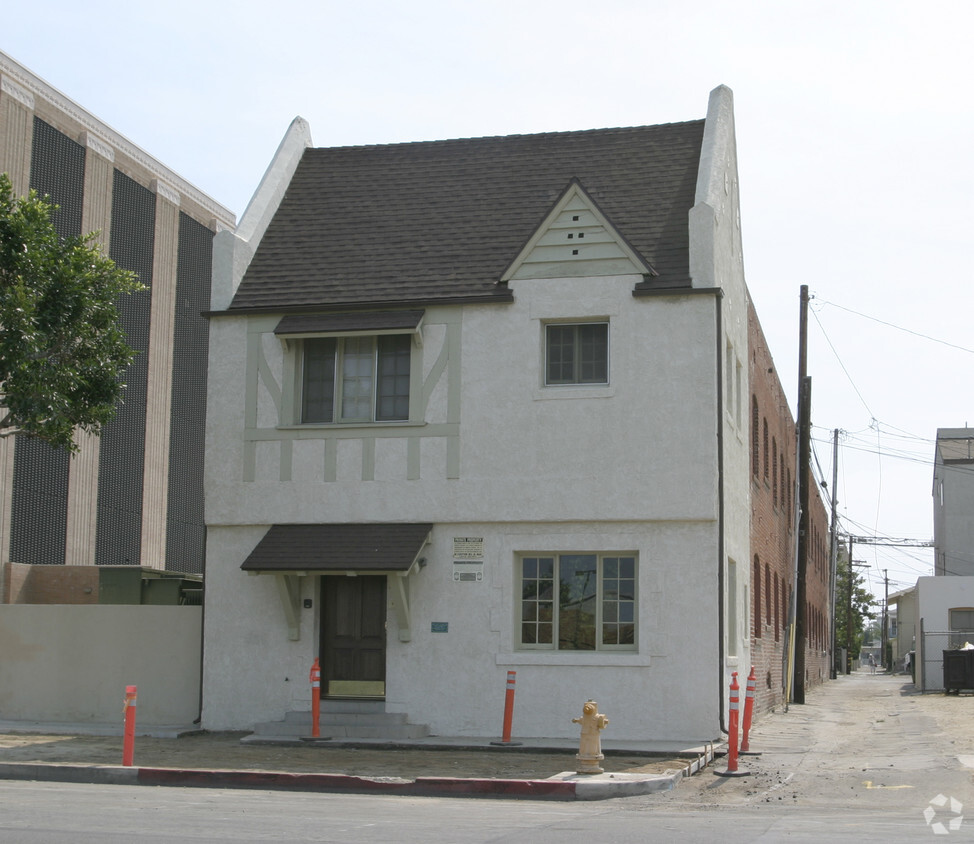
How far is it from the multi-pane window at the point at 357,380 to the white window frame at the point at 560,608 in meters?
2.98

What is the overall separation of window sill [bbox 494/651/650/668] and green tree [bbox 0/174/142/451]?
7.09 metres

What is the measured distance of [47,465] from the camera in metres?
34.7

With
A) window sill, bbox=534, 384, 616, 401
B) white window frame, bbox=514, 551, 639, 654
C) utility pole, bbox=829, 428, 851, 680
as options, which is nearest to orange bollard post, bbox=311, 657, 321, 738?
white window frame, bbox=514, 551, 639, 654

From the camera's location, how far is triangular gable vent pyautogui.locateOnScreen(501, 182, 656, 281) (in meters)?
18.0

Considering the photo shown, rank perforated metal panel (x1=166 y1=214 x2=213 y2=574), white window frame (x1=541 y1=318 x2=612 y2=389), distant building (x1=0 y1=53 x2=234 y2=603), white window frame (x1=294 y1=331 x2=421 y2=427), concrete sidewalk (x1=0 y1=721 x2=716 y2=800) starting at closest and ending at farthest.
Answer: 1. concrete sidewalk (x1=0 y1=721 x2=716 y2=800)
2. white window frame (x1=541 y1=318 x2=612 y2=389)
3. white window frame (x1=294 y1=331 x2=421 y2=427)
4. distant building (x1=0 y1=53 x2=234 y2=603)
5. perforated metal panel (x1=166 y1=214 x2=213 y2=574)

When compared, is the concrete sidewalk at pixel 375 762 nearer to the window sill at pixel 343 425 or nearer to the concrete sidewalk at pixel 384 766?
Result: the concrete sidewalk at pixel 384 766

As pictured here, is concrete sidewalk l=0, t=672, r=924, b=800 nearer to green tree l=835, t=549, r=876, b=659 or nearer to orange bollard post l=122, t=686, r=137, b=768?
orange bollard post l=122, t=686, r=137, b=768

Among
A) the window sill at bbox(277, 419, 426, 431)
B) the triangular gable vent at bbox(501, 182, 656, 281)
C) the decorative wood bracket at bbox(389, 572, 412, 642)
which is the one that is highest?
the triangular gable vent at bbox(501, 182, 656, 281)

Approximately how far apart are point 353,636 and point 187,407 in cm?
2516

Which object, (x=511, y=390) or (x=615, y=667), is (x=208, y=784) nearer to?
(x=615, y=667)

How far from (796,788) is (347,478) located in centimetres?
813

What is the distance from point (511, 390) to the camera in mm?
17953

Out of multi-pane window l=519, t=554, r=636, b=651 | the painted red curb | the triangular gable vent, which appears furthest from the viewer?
the triangular gable vent

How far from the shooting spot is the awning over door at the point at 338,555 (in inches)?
685
